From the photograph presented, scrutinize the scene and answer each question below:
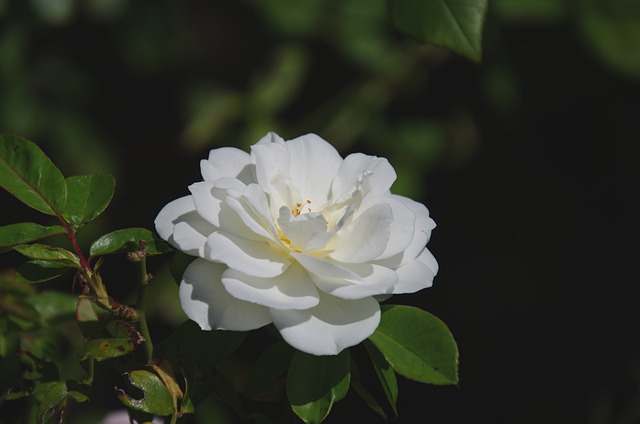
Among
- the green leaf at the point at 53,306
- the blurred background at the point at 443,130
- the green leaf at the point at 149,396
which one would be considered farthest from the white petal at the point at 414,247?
the blurred background at the point at 443,130

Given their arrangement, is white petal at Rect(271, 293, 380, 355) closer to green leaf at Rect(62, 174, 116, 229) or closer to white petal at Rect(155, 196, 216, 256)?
white petal at Rect(155, 196, 216, 256)

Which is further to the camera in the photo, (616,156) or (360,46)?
(616,156)

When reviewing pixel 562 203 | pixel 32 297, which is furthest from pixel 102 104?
pixel 562 203

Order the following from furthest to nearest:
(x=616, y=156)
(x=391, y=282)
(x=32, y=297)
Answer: (x=616, y=156), (x=32, y=297), (x=391, y=282)

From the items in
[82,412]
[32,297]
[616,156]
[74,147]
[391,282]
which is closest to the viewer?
[391,282]

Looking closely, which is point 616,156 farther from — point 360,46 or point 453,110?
point 360,46

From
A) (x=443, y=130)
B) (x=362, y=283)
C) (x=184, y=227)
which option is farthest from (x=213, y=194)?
(x=443, y=130)
